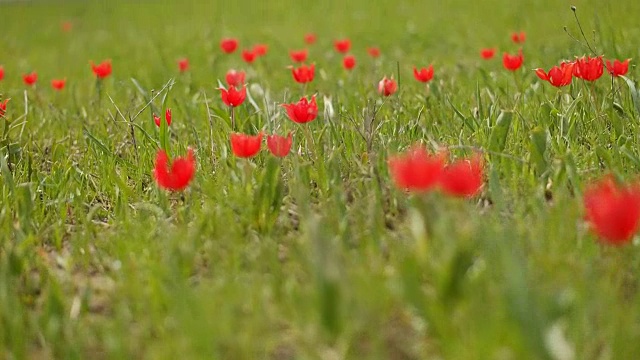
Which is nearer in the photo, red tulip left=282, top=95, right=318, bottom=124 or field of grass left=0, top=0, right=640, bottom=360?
field of grass left=0, top=0, right=640, bottom=360

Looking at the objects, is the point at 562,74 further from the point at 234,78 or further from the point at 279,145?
the point at 234,78

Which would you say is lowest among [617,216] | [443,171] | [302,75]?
[302,75]

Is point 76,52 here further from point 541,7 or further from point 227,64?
point 541,7

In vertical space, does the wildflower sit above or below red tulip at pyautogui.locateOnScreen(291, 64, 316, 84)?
below

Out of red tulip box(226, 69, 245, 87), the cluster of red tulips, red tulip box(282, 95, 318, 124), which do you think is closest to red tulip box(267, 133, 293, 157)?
the cluster of red tulips

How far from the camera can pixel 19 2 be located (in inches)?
763

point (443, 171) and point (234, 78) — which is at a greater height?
point (443, 171)

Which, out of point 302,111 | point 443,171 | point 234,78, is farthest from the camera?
point 234,78

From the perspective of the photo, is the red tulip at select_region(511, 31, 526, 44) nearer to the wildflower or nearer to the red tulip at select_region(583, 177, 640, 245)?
the wildflower

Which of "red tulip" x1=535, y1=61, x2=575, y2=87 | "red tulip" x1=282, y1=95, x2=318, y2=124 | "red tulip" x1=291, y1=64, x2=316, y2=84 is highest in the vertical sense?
"red tulip" x1=535, y1=61, x2=575, y2=87

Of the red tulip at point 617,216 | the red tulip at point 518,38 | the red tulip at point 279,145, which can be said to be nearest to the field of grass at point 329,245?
the red tulip at point 279,145

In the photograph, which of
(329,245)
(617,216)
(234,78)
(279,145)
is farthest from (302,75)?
(617,216)

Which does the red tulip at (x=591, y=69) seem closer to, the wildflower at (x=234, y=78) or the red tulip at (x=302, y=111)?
the red tulip at (x=302, y=111)

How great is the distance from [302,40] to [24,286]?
6142mm
